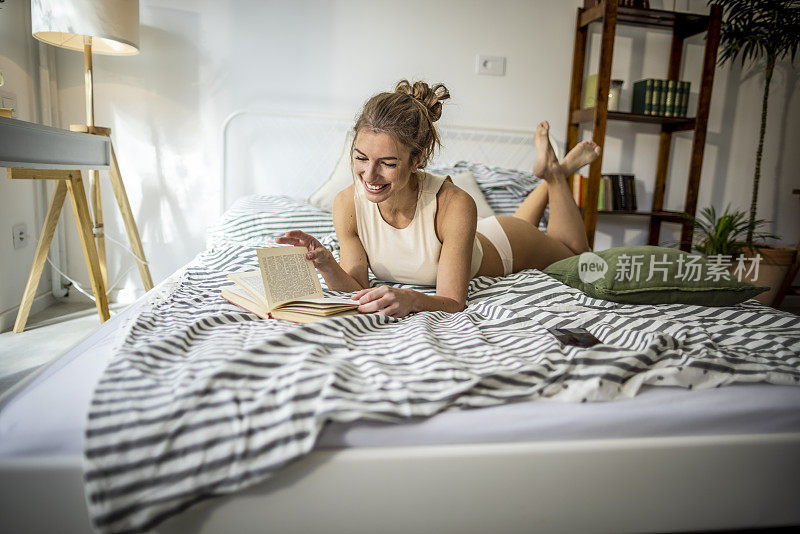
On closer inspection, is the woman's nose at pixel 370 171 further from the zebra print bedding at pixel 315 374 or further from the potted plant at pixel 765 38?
the potted plant at pixel 765 38

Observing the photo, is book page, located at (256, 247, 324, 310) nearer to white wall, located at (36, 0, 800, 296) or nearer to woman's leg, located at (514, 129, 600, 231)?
woman's leg, located at (514, 129, 600, 231)

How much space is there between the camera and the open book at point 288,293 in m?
1.05

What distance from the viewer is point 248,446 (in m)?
0.69

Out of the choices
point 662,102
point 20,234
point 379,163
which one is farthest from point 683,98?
point 20,234

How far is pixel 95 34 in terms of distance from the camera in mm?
2051

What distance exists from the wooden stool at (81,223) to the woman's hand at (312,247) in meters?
1.26

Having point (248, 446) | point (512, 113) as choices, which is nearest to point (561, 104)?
point (512, 113)

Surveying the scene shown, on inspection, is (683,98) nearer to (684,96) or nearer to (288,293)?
(684,96)

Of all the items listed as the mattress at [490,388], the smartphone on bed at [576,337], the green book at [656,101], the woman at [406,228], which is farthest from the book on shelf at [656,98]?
the smartphone on bed at [576,337]

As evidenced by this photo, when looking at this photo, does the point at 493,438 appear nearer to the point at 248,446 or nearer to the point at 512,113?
the point at 248,446

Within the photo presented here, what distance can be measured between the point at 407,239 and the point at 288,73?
166cm

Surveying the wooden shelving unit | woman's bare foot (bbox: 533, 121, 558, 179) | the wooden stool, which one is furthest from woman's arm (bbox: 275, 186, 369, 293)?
the wooden shelving unit

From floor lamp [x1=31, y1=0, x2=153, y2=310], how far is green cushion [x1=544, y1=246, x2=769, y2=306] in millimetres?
2061

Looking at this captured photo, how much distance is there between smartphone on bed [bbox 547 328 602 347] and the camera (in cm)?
98
